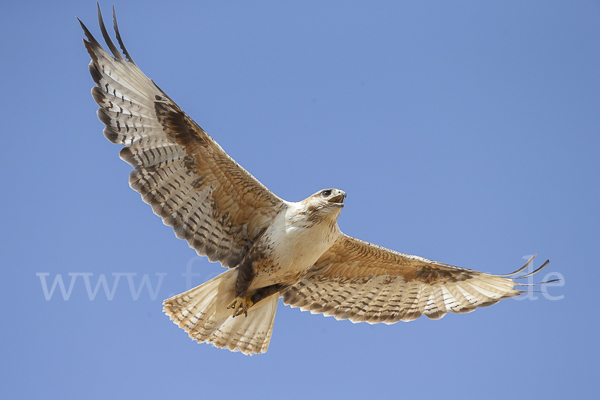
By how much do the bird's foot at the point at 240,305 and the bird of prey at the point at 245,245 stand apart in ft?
0.06

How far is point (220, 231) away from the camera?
8773mm

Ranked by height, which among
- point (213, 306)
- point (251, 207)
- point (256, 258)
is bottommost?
point (213, 306)

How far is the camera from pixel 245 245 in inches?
349

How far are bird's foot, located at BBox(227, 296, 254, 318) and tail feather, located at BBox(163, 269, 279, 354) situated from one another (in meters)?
0.22

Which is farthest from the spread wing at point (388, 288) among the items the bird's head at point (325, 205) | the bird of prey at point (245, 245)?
the bird's head at point (325, 205)

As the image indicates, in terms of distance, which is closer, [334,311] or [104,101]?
[104,101]

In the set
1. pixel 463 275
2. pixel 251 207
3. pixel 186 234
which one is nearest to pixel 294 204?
pixel 251 207

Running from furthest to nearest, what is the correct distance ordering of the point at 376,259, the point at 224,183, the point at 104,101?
1. the point at 376,259
2. the point at 224,183
3. the point at 104,101

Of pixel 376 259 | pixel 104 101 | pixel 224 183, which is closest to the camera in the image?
pixel 104 101

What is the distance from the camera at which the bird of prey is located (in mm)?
8086

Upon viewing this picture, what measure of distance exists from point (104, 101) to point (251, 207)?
2.22 meters

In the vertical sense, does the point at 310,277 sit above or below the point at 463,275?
below

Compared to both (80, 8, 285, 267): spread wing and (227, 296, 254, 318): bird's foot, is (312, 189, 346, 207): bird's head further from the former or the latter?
(227, 296, 254, 318): bird's foot

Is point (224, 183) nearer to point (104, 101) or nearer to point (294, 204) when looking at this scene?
point (294, 204)
